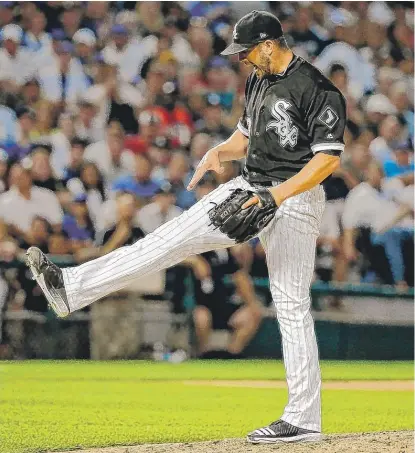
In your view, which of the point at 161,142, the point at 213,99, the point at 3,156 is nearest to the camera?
the point at 3,156

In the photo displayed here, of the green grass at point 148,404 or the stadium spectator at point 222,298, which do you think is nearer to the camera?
the green grass at point 148,404

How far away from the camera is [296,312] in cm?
407

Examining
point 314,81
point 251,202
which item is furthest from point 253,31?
point 251,202

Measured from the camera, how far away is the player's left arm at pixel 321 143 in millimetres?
3807

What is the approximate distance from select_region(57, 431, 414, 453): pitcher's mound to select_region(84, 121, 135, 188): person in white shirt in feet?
→ 17.1

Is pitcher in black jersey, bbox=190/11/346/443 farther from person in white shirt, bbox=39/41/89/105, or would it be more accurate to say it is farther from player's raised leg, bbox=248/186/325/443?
person in white shirt, bbox=39/41/89/105

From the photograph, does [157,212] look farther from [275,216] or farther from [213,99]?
[275,216]

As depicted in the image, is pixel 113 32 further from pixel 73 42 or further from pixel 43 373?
pixel 43 373

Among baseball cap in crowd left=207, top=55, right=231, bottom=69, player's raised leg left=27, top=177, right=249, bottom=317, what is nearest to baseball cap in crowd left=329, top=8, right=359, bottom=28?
baseball cap in crowd left=207, top=55, right=231, bottom=69

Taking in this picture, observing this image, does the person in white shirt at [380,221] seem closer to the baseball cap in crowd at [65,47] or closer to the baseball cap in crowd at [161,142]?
the baseball cap in crowd at [161,142]

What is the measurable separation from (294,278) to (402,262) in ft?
18.9

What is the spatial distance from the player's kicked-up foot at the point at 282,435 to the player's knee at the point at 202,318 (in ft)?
14.8

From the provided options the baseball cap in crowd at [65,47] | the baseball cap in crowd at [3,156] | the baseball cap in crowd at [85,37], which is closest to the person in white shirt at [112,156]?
the baseball cap in crowd at [3,156]

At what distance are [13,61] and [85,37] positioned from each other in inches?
35.7
